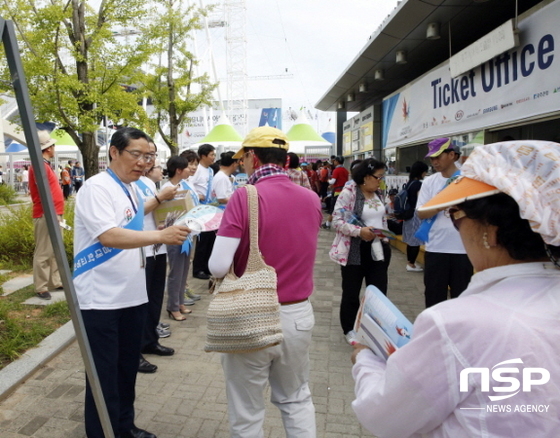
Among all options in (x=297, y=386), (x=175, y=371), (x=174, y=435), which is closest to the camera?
(x=297, y=386)

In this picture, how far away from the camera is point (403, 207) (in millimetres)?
5789

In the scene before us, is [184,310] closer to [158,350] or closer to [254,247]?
[158,350]

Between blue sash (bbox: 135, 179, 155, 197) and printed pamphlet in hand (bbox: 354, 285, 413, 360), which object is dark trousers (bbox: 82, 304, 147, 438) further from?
printed pamphlet in hand (bbox: 354, 285, 413, 360)

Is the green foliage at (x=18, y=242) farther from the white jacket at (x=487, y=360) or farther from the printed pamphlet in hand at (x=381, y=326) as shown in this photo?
the white jacket at (x=487, y=360)

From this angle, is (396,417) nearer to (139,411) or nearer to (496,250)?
(496,250)

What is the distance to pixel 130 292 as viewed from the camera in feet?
8.04

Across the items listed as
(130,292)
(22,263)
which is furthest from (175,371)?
(22,263)

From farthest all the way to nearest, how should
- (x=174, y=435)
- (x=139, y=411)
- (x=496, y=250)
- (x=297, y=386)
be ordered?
(x=139, y=411) < (x=174, y=435) < (x=297, y=386) < (x=496, y=250)

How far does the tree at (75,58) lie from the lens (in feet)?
30.8

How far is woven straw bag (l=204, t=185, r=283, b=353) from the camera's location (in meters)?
1.99

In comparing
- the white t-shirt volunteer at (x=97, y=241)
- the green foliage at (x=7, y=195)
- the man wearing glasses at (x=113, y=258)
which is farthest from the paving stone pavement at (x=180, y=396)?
the green foliage at (x=7, y=195)

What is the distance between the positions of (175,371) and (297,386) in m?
1.89

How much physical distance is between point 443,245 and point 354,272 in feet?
2.92

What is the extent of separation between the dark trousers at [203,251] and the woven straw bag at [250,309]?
16.4 feet
